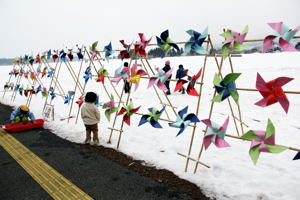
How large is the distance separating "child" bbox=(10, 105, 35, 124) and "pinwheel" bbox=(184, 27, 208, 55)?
212 inches

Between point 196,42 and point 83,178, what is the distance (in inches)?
118

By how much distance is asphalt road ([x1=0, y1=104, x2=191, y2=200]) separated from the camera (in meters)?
3.04

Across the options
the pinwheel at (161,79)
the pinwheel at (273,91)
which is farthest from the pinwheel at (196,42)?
the pinwheel at (273,91)

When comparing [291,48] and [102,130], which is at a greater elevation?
[291,48]

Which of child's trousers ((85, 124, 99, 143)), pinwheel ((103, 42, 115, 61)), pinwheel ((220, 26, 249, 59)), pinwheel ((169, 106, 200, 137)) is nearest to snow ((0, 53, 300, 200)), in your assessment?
child's trousers ((85, 124, 99, 143))

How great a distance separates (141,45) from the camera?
14.0 feet

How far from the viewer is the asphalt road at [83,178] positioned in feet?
9.98

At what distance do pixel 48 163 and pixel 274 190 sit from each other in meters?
4.07

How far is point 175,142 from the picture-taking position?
497 centimetres

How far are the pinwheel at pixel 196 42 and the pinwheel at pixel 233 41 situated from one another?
315 millimetres

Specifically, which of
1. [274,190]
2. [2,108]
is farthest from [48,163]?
[2,108]

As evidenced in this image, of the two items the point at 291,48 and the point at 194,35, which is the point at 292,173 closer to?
the point at 291,48

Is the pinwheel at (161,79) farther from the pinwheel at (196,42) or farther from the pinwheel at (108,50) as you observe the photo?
the pinwheel at (108,50)

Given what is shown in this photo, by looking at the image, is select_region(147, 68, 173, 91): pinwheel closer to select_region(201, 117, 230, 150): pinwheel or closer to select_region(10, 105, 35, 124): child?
select_region(201, 117, 230, 150): pinwheel
